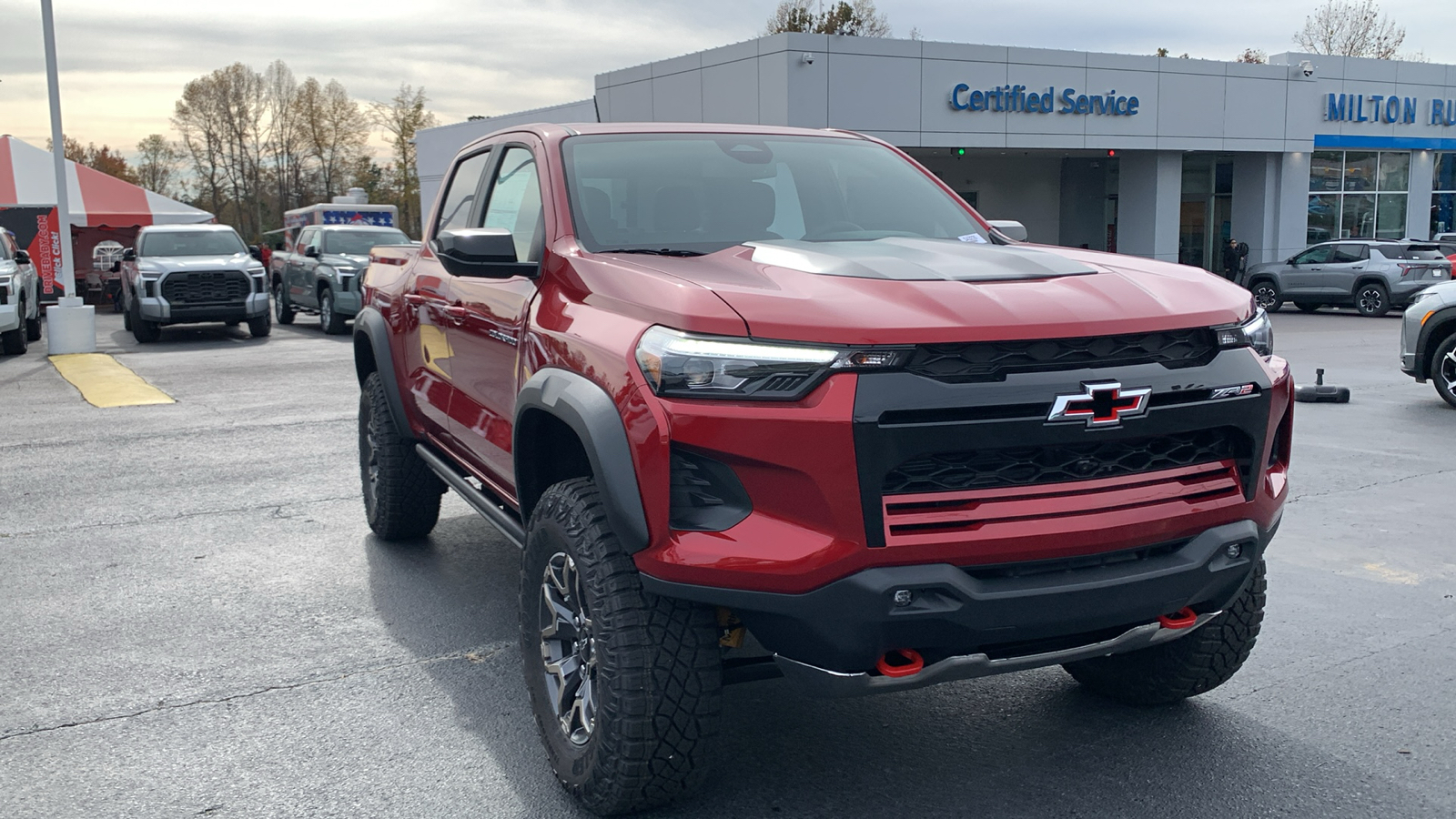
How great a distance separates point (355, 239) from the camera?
74.1ft

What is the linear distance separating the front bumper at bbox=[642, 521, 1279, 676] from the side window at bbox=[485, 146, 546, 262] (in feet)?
5.26

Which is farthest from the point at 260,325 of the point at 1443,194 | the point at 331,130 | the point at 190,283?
the point at 331,130

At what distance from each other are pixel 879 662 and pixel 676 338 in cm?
90

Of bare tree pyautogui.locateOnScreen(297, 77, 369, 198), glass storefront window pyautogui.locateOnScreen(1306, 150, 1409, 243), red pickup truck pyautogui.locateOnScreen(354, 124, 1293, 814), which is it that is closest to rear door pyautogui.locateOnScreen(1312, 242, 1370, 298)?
glass storefront window pyautogui.locateOnScreen(1306, 150, 1409, 243)

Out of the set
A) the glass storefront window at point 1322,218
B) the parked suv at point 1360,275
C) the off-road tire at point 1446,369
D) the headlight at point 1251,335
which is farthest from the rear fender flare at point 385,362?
the glass storefront window at point 1322,218

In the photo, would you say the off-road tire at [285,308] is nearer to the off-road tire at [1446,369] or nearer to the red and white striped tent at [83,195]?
the red and white striped tent at [83,195]

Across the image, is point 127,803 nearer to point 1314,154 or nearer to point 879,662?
point 879,662

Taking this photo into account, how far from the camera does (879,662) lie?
2877 millimetres

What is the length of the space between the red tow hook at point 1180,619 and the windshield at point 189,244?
20545 millimetres

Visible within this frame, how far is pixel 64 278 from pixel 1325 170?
3305 centimetres

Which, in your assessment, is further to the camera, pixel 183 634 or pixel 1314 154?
pixel 1314 154

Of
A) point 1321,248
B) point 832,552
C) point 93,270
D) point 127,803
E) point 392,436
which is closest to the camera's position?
point 832,552

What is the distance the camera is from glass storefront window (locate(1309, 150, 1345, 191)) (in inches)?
1407

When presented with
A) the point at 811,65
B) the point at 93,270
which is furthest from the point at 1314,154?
the point at 93,270
